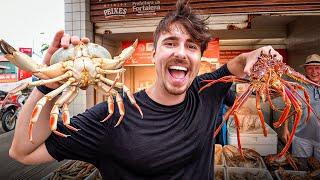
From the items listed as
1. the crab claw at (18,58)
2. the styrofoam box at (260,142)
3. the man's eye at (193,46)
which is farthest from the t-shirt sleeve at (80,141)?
the styrofoam box at (260,142)

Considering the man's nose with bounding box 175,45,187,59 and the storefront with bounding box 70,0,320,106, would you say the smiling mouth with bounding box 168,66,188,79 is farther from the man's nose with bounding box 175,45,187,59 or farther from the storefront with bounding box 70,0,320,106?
the storefront with bounding box 70,0,320,106

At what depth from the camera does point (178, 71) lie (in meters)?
2.01

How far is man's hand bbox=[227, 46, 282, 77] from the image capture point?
2.03m

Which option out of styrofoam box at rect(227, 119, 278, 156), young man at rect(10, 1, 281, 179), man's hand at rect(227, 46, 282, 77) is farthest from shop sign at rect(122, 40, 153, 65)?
young man at rect(10, 1, 281, 179)

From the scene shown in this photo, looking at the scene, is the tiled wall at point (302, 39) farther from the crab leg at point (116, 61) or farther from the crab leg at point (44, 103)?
the crab leg at point (44, 103)

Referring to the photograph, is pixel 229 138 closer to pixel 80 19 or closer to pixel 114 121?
pixel 114 121

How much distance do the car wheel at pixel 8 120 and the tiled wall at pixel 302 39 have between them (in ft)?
29.5

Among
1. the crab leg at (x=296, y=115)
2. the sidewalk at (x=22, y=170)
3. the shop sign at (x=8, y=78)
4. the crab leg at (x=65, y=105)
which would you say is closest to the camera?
the crab leg at (x=65, y=105)

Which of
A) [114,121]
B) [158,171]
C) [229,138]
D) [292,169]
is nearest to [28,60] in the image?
[114,121]

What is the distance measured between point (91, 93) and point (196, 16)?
4.91 m

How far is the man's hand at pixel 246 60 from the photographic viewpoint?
2.03 metres

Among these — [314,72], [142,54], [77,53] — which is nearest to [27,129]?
[77,53]

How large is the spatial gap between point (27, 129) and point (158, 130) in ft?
2.69

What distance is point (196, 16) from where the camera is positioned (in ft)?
7.01
